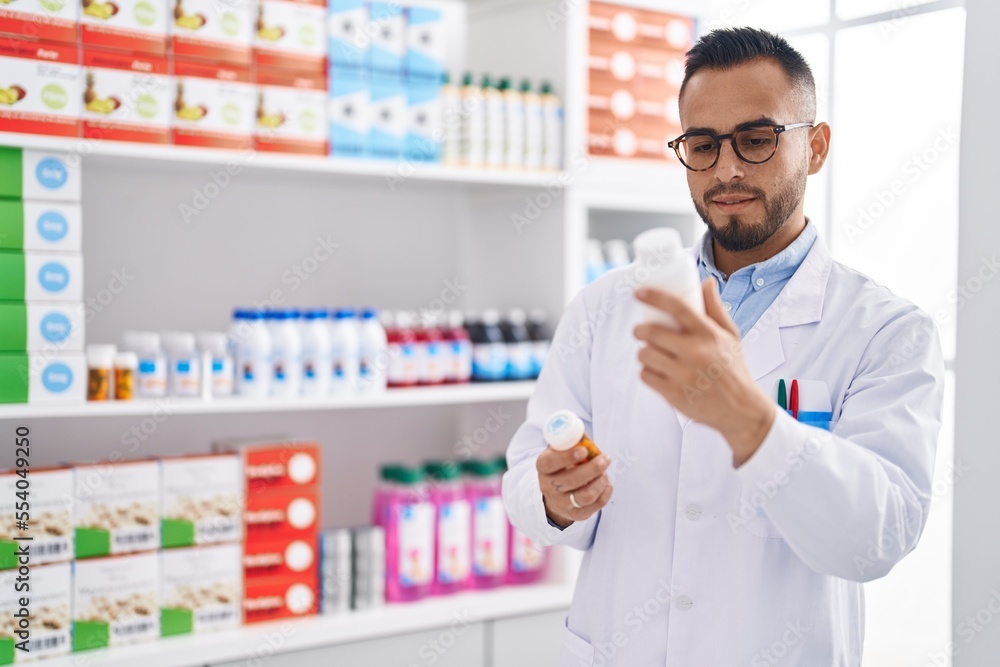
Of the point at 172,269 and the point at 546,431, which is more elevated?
the point at 172,269

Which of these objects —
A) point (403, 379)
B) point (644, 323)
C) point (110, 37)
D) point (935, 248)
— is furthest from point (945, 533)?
point (110, 37)

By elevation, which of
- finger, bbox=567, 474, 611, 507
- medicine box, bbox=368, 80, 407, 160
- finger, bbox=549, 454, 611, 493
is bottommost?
finger, bbox=567, 474, 611, 507

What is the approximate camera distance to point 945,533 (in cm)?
278

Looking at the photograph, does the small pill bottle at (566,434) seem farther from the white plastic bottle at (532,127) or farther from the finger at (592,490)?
the white plastic bottle at (532,127)

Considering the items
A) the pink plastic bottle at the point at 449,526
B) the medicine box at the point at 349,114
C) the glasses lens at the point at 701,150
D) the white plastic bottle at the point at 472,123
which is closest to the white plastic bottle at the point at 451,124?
the white plastic bottle at the point at 472,123

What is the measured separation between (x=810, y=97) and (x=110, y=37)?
1615 mm

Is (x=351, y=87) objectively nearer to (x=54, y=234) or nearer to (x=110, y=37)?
(x=110, y=37)

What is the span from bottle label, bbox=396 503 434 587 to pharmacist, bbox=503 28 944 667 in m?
0.94

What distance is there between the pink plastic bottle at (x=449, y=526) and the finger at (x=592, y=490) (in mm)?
1284

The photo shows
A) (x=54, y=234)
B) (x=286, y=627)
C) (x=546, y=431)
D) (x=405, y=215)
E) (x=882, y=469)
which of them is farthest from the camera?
(x=405, y=215)

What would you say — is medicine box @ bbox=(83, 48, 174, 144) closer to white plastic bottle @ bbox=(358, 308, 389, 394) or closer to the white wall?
white plastic bottle @ bbox=(358, 308, 389, 394)

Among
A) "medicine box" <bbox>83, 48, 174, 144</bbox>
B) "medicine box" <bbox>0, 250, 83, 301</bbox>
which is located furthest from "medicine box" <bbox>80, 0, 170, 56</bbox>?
"medicine box" <bbox>0, 250, 83, 301</bbox>

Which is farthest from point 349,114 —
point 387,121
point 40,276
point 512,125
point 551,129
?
point 40,276

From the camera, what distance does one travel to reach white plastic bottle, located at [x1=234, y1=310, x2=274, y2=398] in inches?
95.7
